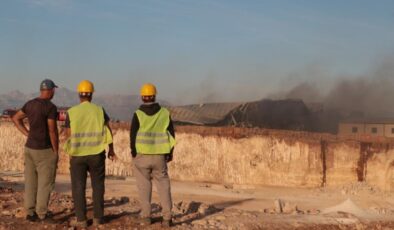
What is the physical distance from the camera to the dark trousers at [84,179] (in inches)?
254

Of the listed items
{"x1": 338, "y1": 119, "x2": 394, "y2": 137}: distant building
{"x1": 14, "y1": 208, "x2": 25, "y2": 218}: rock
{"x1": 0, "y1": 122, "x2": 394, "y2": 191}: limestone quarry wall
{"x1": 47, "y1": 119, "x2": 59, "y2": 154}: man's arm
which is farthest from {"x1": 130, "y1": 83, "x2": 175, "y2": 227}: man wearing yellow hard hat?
{"x1": 338, "y1": 119, "x2": 394, "y2": 137}: distant building

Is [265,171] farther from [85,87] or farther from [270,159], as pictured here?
[85,87]

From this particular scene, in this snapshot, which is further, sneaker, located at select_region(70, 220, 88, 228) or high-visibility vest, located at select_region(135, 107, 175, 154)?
high-visibility vest, located at select_region(135, 107, 175, 154)

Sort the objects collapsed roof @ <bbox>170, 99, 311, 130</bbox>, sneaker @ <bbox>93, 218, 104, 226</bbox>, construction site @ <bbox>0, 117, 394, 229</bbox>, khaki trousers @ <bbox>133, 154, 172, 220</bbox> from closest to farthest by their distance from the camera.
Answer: sneaker @ <bbox>93, 218, 104, 226</bbox>
khaki trousers @ <bbox>133, 154, 172, 220</bbox>
construction site @ <bbox>0, 117, 394, 229</bbox>
collapsed roof @ <bbox>170, 99, 311, 130</bbox>

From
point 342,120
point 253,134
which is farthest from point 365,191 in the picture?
point 342,120

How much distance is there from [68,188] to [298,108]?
Answer: 72.6ft

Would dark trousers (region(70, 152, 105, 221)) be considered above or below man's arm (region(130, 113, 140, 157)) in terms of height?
below

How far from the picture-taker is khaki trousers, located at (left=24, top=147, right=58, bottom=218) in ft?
21.6

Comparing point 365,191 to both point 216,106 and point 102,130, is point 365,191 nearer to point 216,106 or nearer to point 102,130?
point 102,130

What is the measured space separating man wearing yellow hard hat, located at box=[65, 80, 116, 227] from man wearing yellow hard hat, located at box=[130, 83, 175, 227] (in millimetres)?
411

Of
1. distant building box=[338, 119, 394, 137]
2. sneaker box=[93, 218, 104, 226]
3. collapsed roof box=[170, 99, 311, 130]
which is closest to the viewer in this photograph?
sneaker box=[93, 218, 104, 226]

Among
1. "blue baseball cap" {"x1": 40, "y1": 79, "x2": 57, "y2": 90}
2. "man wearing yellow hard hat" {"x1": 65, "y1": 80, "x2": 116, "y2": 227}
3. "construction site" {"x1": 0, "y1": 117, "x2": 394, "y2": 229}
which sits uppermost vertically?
"blue baseball cap" {"x1": 40, "y1": 79, "x2": 57, "y2": 90}

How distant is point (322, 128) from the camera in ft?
114

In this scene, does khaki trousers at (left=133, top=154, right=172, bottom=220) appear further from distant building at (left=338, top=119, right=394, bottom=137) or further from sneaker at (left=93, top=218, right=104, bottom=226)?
distant building at (left=338, top=119, right=394, bottom=137)
